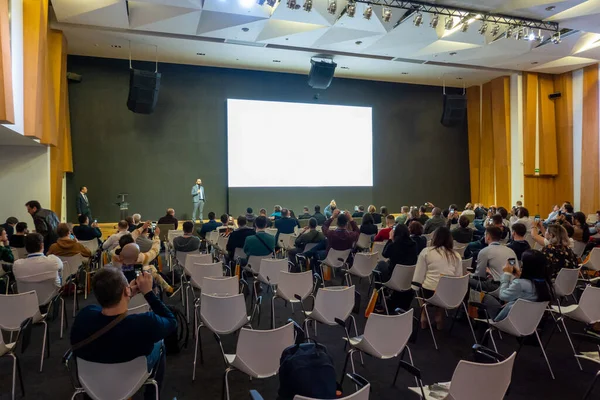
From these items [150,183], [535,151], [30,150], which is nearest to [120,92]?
[150,183]

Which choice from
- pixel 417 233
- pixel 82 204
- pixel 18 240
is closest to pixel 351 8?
pixel 417 233

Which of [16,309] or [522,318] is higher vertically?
[16,309]

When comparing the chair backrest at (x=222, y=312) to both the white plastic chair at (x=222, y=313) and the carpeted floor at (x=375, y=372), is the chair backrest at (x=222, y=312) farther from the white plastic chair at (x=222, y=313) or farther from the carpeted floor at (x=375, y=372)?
the carpeted floor at (x=375, y=372)

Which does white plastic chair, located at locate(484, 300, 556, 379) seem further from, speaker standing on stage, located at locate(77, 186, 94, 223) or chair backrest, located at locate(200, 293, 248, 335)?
speaker standing on stage, located at locate(77, 186, 94, 223)

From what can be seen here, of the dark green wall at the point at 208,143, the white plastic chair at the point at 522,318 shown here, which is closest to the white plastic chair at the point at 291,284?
the white plastic chair at the point at 522,318

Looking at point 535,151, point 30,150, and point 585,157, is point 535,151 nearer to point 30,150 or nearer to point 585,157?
point 585,157

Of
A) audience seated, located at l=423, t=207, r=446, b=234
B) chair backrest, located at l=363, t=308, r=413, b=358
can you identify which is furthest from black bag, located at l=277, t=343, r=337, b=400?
audience seated, located at l=423, t=207, r=446, b=234

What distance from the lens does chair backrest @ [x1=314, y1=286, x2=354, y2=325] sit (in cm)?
384

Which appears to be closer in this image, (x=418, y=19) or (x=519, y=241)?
(x=519, y=241)

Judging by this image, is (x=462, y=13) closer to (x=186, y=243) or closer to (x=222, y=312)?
(x=186, y=243)

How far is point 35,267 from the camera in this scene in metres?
4.27

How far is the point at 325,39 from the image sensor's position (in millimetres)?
11523

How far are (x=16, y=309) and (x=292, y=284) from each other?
2579 mm

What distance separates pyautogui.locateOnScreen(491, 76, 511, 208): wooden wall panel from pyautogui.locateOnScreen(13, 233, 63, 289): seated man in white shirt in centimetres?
1516
